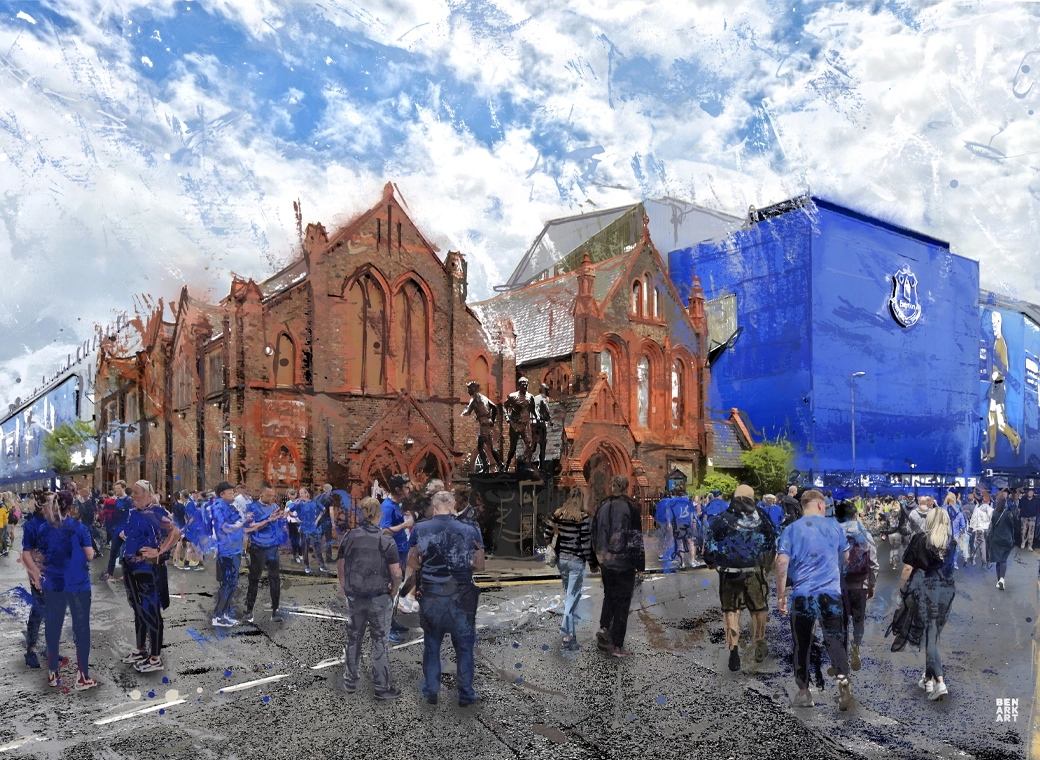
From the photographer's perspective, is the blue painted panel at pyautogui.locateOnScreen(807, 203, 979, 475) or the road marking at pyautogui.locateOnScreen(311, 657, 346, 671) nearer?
the road marking at pyautogui.locateOnScreen(311, 657, 346, 671)

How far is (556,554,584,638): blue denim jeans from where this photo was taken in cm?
970

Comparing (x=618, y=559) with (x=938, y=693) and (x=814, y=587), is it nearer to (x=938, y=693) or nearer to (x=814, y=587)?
(x=814, y=587)

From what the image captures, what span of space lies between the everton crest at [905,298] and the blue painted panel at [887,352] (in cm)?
40

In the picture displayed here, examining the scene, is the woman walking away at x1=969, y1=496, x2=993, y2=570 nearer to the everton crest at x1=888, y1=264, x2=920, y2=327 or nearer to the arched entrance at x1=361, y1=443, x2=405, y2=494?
the arched entrance at x1=361, y1=443, x2=405, y2=494

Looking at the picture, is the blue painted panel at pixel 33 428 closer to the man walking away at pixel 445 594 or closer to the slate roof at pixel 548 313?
the slate roof at pixel 548 313

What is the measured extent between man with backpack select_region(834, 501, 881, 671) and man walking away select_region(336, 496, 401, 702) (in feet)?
14.8

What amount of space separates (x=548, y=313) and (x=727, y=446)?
39.4 ft

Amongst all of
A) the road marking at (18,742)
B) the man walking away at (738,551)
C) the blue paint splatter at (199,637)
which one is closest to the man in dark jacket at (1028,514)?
the man walking away at (738,551)

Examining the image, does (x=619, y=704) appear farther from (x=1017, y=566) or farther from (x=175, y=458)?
(x=175, y=458)

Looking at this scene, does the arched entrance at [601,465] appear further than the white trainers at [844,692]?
Yes

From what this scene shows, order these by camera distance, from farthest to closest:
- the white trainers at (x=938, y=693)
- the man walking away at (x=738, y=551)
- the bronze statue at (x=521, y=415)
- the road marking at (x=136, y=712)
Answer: the bronze statue at (x=521, y=415) < the man walking away at (x=738, y=551) < the white trainers at (x=938, y=693) < the road marking at (x=136, y=712)

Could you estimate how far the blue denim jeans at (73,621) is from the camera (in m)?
7.82

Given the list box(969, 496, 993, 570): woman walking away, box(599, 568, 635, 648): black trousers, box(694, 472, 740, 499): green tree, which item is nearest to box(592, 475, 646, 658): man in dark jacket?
box(599, 568, 635, 648): black trousers

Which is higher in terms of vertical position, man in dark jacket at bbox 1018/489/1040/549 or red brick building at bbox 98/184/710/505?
red brick building at bbox 98/184/710/505
